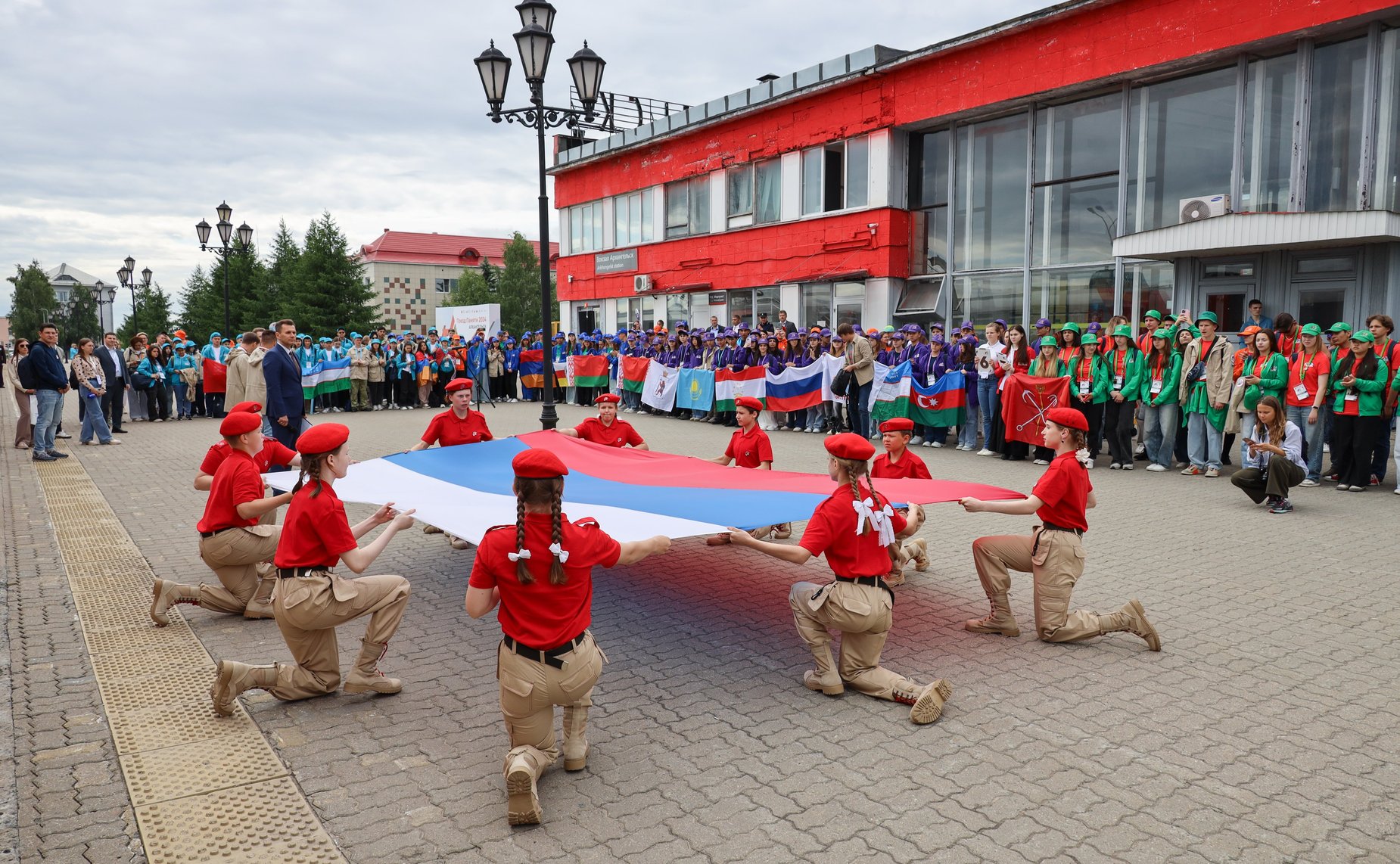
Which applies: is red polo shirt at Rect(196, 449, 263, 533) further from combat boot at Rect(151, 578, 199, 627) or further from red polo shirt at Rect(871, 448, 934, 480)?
red polo shirt at Rect(871, 448, 934, 480)

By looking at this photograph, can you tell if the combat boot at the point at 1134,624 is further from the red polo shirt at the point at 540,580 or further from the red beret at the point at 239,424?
the red beret at the point at 239,424

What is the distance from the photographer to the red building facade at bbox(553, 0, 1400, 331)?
15242mm

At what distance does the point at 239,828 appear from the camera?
3723 millimetres

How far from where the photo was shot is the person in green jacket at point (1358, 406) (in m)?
10.8

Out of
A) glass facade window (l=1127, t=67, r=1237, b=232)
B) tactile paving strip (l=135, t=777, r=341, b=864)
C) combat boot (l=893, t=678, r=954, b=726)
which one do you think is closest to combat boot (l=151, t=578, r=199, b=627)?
tactile paving strip (l=135, t=777, r=341, b=864)

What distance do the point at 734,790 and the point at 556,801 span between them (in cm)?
77

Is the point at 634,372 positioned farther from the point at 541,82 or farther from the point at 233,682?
the point at 233,682

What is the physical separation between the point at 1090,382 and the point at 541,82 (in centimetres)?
880

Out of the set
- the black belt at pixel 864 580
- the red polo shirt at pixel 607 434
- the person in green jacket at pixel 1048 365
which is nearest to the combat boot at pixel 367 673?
the black belt at pixel 864 580

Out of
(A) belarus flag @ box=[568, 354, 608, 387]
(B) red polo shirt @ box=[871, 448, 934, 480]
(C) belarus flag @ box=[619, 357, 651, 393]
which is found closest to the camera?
(B) red polo shirt @ box=[871, 448, 934, 480]

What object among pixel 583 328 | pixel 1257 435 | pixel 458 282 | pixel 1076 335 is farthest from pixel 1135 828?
pixel 458 282

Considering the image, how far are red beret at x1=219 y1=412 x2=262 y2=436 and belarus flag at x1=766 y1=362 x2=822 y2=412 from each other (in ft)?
41.4

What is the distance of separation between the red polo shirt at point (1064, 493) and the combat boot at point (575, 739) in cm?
323

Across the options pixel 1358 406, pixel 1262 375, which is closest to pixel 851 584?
pixel 1262 375
